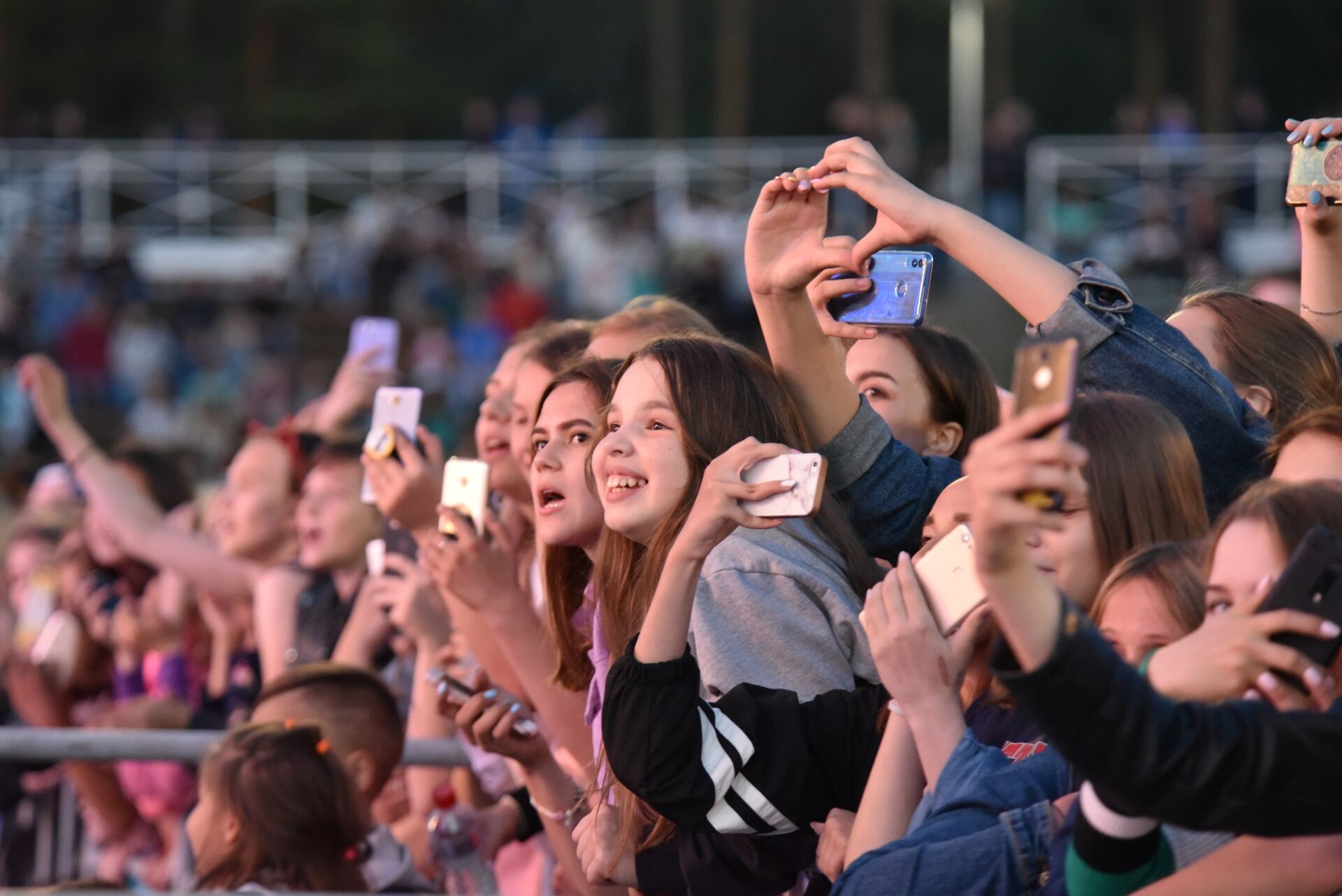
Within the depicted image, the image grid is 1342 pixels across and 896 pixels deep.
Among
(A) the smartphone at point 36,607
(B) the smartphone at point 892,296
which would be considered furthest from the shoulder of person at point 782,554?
(A) the smartphone at point 36,607

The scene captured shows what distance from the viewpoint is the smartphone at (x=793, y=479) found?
211cm

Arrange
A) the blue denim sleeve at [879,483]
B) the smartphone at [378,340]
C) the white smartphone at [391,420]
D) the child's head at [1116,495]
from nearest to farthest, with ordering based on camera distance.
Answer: the child's head at [1116,495]
the blue denim sleeve at [879,483]
the white smartphone at [391,420]
the smartphone at [378,340]

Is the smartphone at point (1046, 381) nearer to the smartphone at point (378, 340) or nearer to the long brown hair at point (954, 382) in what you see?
the long brown hair at point (954, 382)

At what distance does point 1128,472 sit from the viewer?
2.45 metres

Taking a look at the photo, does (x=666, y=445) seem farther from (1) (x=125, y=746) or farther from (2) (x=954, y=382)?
(1) (x=125, y=746)

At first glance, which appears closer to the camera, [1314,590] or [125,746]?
[1314,590]

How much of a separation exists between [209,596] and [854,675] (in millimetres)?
2925

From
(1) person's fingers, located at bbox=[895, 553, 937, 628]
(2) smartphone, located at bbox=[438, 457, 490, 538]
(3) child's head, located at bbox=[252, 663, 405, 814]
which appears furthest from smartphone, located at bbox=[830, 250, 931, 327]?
(3) child's head, located at bbox=[252, 663, 405, 814]

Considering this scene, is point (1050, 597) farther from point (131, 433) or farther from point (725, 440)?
point (131, 433)

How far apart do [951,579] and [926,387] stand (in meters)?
1.34

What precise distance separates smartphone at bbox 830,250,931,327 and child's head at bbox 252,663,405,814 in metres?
1.47

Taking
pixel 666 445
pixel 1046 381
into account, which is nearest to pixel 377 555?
pixel 666 445

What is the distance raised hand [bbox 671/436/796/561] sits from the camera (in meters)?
2.18

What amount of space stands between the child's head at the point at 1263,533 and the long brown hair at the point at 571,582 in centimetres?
122
